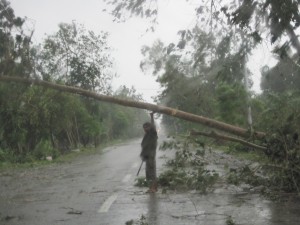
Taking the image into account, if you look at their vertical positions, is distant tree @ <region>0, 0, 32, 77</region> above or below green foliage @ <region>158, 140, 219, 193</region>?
above

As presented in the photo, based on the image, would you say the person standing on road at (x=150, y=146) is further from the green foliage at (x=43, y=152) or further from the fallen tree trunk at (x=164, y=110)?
the green foliage at (x=43, y=152)

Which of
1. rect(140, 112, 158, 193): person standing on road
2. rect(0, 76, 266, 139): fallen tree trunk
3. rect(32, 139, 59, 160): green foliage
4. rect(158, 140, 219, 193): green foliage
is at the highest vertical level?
rect(0, 76, 266, 139): fallen tree trunk

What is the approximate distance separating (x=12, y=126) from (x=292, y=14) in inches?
1002

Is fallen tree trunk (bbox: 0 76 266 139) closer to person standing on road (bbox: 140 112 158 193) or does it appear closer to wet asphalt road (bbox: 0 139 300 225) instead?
person standing on road (bbox: 140 112 158 193)

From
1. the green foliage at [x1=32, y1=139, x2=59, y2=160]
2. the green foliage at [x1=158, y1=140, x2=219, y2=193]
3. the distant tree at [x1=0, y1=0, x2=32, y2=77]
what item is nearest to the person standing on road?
the green foliage at [x1=158, y1=140, x2=219, y2=193]

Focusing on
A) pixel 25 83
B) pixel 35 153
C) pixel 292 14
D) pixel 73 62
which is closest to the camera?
pixel 292 14

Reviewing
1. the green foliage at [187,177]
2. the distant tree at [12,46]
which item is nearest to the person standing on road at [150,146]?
the green foliage at [187,177]

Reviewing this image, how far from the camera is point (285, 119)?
30.4ft

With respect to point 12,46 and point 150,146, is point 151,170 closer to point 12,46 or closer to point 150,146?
point 150,146

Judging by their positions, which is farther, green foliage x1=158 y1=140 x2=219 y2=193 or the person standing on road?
the person standing on road

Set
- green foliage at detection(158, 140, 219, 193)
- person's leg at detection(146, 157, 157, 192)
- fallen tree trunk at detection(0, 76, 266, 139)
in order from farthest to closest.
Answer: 1. person's leg at detection(146, 157, 157, 192)
2. fallen tree trunk at detection(0, 76, 266, 139)
3. green foliage at detection(158, 140, 219, 193)

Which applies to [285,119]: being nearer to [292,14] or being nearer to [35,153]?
[292,14]

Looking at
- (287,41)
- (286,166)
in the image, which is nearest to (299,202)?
(286,166)

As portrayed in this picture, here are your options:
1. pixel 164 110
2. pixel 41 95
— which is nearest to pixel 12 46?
pixel 164 110
